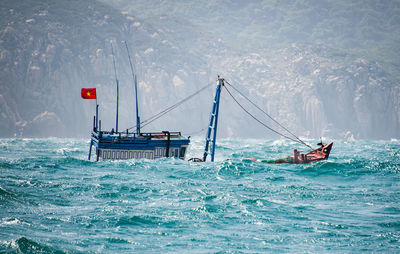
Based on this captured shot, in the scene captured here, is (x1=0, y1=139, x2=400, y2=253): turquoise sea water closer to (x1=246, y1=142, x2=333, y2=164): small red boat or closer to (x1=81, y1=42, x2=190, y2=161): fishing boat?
(x1=81, y1=42, x2=190, y2=161): fishing boat

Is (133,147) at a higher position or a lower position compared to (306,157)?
higher

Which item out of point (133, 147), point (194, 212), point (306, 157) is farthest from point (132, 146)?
point (194, 212)

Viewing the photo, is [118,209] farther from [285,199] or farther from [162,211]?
[285,199]

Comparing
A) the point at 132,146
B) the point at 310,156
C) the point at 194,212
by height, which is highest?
the point at 132,146

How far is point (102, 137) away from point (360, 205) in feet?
91.2

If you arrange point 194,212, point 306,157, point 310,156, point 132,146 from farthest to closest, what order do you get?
point 310,156 → point 306,157 → point 132,146 → point 194,212

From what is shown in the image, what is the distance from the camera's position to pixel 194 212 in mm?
21125

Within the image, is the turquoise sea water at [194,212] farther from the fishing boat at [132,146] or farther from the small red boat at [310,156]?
the small red boat at [310,156]

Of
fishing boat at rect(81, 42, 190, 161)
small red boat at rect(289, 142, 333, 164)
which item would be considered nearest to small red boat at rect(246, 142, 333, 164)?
small red boat at rect(289, 142, 333, 164)

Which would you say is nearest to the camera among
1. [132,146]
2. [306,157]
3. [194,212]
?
[194,212]

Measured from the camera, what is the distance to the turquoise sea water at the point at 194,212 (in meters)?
16.5

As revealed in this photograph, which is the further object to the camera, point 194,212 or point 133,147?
point 133,147

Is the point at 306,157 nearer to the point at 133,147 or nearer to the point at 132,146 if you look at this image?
the point at 133,147

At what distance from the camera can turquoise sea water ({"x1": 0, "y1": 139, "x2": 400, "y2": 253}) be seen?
16469 millimetres
